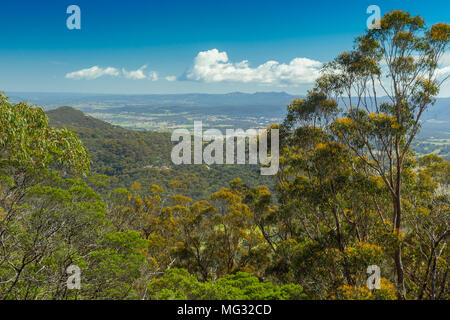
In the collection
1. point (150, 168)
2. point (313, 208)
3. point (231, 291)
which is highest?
point (313, 208)

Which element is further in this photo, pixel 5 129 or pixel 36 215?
pixel 36 215

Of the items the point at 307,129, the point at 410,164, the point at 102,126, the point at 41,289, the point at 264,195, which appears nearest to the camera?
the point at 41,289

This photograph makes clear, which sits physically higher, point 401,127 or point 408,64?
point 408,64

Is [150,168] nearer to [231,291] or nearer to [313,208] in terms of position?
[313,208]

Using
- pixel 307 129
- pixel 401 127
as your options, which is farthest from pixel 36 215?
pixel 401 127

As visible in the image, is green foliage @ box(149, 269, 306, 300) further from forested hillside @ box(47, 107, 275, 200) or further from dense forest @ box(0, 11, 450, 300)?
forested hillside @ box(47, 107, 275, 200)

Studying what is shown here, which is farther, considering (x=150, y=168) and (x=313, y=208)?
(x=150, y=168)

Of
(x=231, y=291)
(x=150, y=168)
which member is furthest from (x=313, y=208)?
(x=150, y=168)

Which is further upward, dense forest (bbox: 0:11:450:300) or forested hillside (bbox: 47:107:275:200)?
dense forest (bbox: 0:11:450:300)

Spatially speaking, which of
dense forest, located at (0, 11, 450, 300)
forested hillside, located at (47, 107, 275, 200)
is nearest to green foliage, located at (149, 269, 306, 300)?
dense forest, located at (0, 11, 450, 300)

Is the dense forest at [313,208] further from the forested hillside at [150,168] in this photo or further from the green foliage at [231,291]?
the forested hillside at [150,168]

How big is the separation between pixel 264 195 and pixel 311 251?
6.06m

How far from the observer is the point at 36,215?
8.95 metres
